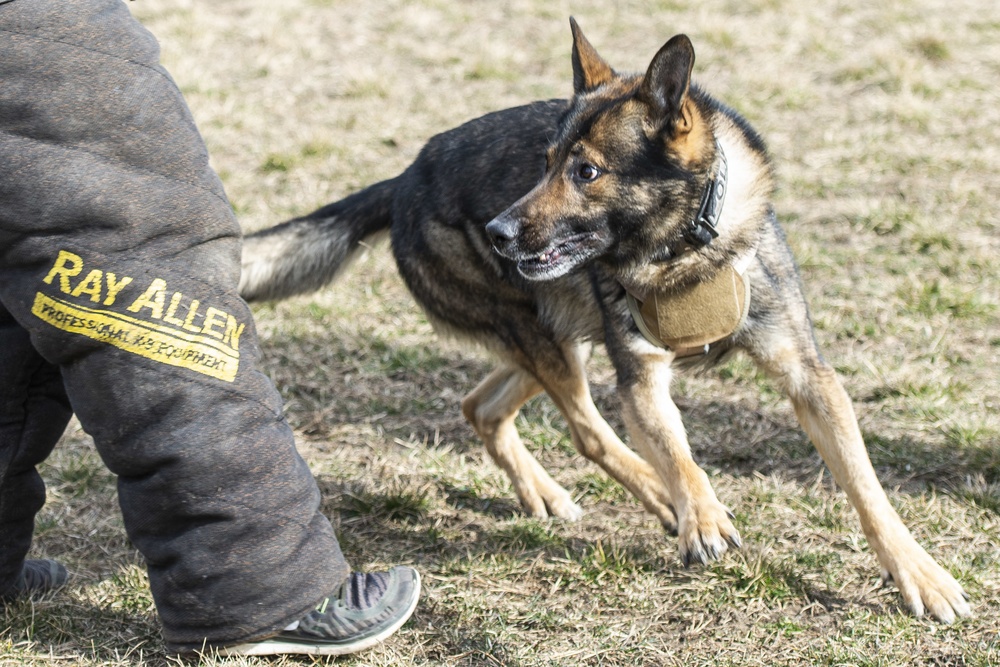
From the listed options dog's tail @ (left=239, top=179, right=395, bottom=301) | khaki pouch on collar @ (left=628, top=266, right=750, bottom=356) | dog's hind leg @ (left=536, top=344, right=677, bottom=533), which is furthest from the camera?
dog's tail @ (left=239, top=179, right=395, bottom=301)

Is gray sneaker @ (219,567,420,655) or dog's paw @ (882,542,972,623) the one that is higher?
dog's paw @ (882,542,972,623)

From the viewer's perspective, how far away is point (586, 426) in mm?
3941

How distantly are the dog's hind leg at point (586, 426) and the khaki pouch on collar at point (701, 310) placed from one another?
540 mm

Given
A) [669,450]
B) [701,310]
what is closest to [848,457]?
[669,450]

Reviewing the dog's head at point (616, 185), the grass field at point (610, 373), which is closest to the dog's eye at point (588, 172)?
the dog's head at point (616, 185)

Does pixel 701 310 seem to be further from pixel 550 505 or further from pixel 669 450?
pixel 550 505

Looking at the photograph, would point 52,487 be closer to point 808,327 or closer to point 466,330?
point 466,330

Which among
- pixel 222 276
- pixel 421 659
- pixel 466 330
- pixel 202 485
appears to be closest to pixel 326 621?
pixel 421 659

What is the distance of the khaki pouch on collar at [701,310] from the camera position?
11.1 ft

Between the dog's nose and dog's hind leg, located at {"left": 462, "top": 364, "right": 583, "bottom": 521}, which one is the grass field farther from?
the dog's nose

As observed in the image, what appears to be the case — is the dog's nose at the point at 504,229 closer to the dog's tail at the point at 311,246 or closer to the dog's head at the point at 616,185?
the dog's head at the point at 616,185

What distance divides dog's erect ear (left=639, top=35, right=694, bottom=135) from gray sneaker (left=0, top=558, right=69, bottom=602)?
7.96ft

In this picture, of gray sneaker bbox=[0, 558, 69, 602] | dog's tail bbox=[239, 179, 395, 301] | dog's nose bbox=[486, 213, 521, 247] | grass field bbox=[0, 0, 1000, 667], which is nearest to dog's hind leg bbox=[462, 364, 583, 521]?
grass field bbox=[0, 0, 1000, 667]

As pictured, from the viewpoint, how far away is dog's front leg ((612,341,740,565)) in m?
3.22
